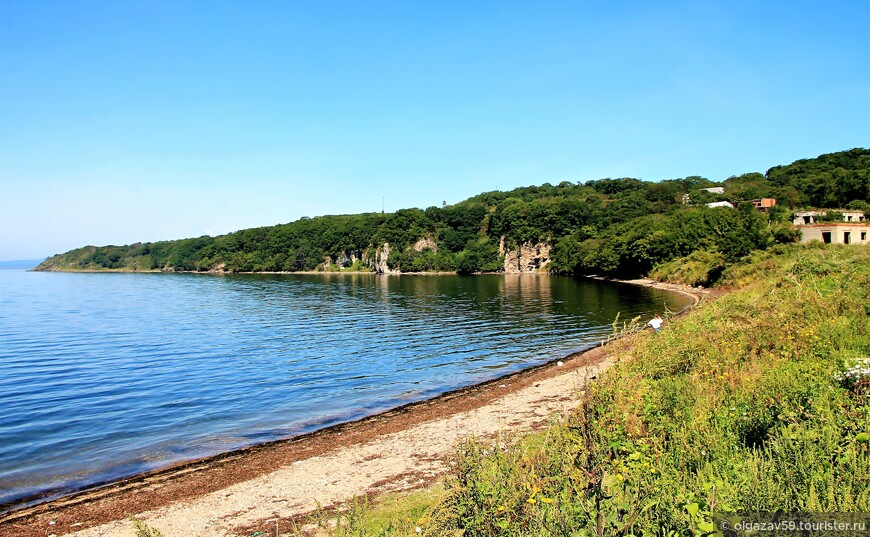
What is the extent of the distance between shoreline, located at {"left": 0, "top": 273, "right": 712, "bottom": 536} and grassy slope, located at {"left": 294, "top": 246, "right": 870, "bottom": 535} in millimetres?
1837

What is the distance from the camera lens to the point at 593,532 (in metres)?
5.16

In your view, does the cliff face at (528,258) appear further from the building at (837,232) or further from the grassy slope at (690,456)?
the grassy slope at (690,456)

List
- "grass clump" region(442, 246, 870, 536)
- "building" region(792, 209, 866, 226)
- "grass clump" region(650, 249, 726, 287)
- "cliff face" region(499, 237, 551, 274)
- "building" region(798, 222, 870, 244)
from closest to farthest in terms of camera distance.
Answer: "grass clump" region(442, 246, 870, 536) < "building" region(798, 222, 870, 244) < "grass clump" region(650, 249, 726, 287) < "building" region(792, 209, 866, 226) < "cliff face" region(499, 237, 551, 274)

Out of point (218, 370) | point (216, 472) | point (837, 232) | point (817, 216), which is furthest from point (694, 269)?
point (216, 472)

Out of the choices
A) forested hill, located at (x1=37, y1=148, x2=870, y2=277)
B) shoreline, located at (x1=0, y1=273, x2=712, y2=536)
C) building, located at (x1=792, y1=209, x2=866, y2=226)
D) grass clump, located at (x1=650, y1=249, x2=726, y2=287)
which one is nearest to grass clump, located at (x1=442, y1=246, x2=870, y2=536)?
shoreline, located at (x1=0, y1=273, x2=712, y2=536)

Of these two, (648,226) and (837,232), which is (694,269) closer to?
(837,232)

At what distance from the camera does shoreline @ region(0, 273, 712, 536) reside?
12828mm

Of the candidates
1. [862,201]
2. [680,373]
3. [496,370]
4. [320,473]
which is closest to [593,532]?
[680,373]

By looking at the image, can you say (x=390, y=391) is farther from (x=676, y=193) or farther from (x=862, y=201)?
(x=676, y=193)

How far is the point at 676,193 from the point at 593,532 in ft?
622

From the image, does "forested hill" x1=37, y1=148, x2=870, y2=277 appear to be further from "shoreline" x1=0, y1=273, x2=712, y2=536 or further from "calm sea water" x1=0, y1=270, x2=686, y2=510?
"shoreline" x1=0, y1=273, x2=712, y2=536

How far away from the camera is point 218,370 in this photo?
3023 centimetres

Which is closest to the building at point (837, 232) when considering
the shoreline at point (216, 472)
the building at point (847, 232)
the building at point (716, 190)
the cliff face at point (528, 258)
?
the building at point (847, 232)

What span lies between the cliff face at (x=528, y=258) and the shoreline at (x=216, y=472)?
15215cm
